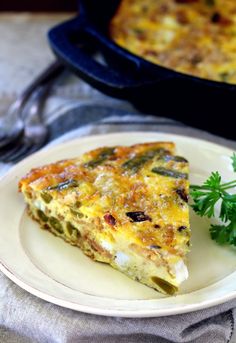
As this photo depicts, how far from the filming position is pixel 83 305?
1486 millimetres

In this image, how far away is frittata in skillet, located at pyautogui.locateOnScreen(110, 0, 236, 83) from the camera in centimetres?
235

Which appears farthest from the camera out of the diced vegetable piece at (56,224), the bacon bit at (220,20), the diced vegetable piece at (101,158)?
the bacon bit at (220,20)

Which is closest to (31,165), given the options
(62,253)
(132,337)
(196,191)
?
(62,253)

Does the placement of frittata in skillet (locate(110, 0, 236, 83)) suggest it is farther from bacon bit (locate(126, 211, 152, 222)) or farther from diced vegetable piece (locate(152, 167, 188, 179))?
bacon bit (locate(126, 211, 152, 222))

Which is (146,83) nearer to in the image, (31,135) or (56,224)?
(56,224)

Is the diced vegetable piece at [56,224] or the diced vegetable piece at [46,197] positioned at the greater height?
the diced vegetable piece at [46,197]

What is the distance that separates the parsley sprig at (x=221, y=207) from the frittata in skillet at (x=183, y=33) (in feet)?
2.17

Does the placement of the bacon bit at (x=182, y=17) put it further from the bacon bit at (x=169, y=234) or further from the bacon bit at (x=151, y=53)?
the bacon bit at (x=169, y=234)

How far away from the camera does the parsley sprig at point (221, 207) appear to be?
166 cm

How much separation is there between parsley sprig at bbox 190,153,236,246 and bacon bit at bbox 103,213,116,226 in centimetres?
24

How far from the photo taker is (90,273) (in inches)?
64.5

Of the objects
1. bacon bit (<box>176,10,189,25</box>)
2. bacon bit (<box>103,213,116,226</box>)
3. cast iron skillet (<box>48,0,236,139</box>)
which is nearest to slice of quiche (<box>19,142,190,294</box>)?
bacon bit (<box>103,213,116,226</box>)

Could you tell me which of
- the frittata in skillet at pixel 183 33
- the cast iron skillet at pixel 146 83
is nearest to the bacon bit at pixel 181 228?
the cast iron skillet at pixel 146 83

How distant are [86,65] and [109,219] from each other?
2.20 ft
